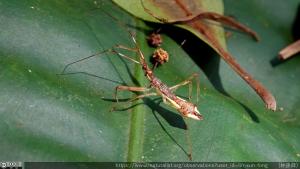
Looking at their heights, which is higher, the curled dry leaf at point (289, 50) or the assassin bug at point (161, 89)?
the curled dry leaf at point (289, 50)

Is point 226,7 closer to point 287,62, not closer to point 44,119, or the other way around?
point 287,62

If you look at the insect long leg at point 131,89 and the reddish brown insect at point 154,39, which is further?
the reddish brown insect at point 154,39

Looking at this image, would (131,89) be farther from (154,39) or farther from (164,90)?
(154,39)

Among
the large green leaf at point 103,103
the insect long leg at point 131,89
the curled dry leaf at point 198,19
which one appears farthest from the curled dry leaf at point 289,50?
the insect long leg at point 131,89

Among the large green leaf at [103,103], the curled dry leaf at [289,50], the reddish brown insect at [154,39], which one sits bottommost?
the large green leaf at [103,103]

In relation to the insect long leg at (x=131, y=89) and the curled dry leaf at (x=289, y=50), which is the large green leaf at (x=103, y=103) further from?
the curled dry leaf at (x=289, y=50)

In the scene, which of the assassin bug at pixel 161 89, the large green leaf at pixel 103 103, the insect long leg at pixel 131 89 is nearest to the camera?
the large green leaf at pixel 103 103
